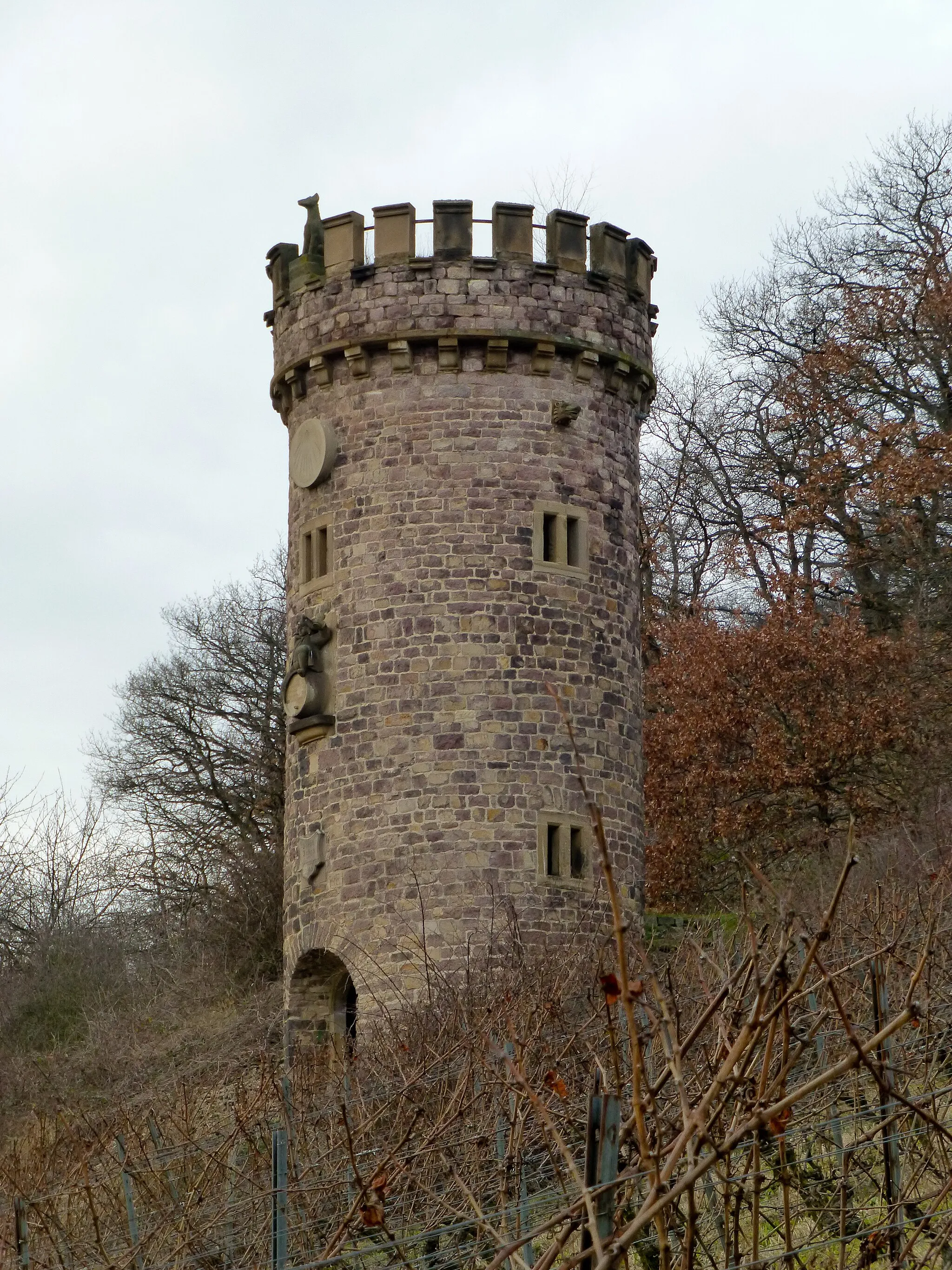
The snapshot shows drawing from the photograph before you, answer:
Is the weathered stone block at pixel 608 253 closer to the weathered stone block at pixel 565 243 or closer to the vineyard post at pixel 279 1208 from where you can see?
the weathered stone block at pixel 565 243

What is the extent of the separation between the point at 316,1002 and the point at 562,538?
4.77 m

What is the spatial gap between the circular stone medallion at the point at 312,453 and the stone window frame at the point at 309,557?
1.20 feet

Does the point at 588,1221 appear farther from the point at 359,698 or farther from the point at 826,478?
the point at 826,478

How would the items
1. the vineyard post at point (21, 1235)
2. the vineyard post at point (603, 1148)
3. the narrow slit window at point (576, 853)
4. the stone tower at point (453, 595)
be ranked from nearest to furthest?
the vineyard post at point (603, 1148), the vineyard post at point (21, 1235), the stone tower at point (453, 595), the narrow slit window at point (576, 853)

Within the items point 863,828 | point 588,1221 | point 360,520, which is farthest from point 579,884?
point 588,1221

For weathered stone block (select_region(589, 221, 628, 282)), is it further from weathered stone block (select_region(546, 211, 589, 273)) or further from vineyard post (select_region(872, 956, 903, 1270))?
vineyard post (select_region(872, 956, 903, 1270))

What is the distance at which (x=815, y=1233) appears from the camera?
24.3ft

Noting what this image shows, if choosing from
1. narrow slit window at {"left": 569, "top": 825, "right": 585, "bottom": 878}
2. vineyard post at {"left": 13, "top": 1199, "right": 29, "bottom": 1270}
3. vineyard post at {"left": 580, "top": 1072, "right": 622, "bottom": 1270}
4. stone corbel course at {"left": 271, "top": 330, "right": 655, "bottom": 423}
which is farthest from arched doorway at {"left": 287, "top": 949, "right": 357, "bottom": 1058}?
vineyard post at {"left": 580, "top": 1072, "right": 622, "bottom": 1270}

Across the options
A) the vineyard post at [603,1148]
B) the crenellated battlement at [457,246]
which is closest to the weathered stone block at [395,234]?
the crenellated battlement at [457,246]

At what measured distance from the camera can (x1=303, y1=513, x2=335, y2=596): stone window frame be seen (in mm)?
18016

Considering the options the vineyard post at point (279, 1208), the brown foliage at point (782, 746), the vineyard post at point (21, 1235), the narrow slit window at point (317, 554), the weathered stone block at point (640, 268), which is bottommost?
the vineyard post at point (21, 1235)

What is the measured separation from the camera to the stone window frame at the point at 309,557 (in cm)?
1802

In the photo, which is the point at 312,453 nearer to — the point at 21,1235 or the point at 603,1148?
the point at 21,1235

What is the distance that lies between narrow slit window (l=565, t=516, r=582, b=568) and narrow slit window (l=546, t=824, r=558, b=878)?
240cm
